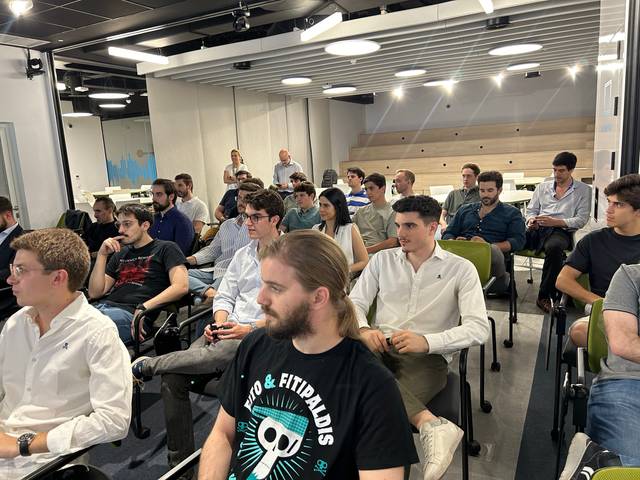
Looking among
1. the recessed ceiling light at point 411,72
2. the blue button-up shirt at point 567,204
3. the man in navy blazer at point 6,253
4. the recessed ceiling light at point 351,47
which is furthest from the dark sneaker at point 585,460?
the recessed ceiling light at point 411,72

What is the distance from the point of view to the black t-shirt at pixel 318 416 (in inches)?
43.8

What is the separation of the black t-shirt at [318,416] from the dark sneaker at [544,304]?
3583mm

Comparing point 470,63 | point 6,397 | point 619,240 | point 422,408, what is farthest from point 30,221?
point 470,63

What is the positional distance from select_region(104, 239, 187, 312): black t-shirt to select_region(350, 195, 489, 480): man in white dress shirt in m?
1.39

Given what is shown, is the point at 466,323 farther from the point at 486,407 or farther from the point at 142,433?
the point at 142,433

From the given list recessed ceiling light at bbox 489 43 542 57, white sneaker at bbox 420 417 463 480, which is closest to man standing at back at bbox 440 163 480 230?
recessed ceiling light at bbox 489 43 542 57

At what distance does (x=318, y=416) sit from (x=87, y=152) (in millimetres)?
14705

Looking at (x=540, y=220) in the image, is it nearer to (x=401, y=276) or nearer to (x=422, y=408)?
(x=401, y=276)

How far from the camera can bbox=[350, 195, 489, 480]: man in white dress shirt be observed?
1.95 m

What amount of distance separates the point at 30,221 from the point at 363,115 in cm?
1142

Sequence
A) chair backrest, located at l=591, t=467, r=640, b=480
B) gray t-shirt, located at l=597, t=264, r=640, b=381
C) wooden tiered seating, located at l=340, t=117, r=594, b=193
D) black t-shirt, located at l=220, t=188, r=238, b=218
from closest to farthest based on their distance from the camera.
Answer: chair backrest, located at l=591, t=467, r=640, b=480 → gray t-shirt, located at l=597, t=264, r=640, b=381 → black t-shirt, located at l=220, t=188, r=238, b=218 → wooden tiered seating, located at l=340, t=117, r=594, b=193

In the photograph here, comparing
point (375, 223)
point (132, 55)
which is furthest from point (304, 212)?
point (132, 55)

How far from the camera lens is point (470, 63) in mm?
8344

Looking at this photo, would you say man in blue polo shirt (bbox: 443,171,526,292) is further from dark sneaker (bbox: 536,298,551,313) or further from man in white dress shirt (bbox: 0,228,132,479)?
man in white dress shirt (bbox: 0,228,132,479)
